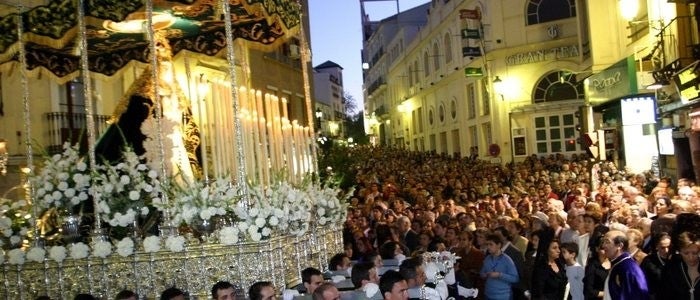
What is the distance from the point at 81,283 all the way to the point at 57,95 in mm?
10147

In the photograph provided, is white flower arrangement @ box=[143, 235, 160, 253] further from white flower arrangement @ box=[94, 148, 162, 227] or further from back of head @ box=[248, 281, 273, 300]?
back of head @ box=[248, 281, 273, 300]

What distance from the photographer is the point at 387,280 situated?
5.50 metres

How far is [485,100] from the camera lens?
3406cm

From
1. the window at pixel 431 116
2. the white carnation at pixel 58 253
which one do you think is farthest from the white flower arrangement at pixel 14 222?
the window at pixel 431 116

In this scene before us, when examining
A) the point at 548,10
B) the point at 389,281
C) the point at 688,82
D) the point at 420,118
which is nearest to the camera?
the point at 389,281

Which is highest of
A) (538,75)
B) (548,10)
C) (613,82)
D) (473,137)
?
(548,10)

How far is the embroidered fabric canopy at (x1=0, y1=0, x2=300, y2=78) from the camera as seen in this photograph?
25.1 feet

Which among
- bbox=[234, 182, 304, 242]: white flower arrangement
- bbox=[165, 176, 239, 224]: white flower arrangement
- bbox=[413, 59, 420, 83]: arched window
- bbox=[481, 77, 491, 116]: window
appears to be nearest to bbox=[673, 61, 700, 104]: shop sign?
bbox=[234, 182, 304, 242]: white flower arrangement

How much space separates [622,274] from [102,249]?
4245 mm

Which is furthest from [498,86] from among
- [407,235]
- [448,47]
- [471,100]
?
[407,235]

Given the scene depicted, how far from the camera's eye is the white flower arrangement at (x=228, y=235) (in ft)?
20.5

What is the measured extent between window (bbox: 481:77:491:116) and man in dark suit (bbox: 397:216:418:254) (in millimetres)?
22542

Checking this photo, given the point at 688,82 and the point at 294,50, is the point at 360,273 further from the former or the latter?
the point at 294,50

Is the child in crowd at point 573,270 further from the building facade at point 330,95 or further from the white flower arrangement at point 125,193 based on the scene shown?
the building facade at point 330,95
